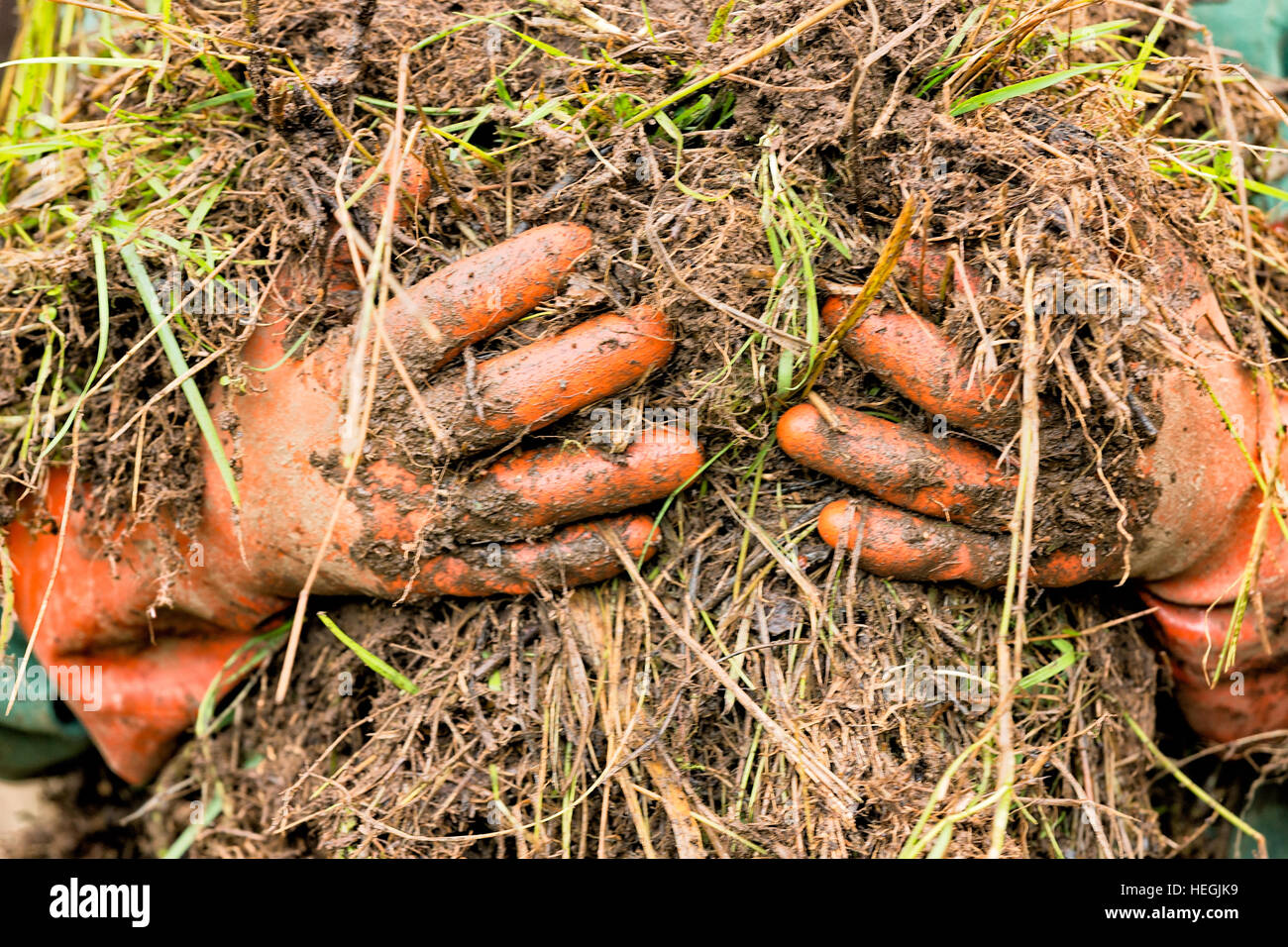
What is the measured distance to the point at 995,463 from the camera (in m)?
1.22

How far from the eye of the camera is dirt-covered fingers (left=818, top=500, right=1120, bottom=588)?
1202 millimetres

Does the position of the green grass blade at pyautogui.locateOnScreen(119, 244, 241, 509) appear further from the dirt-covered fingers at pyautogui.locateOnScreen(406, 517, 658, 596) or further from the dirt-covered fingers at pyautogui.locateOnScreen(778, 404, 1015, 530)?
the dirt-covered fingers at pyautogui.locateOnScreen(778, 404, 1015, 530)

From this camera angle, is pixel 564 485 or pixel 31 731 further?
pixel 31 731

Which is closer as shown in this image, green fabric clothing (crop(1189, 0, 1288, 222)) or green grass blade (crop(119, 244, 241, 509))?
green grass blade (crop(119, 244, 241, 509))

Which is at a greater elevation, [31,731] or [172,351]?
[172,351]

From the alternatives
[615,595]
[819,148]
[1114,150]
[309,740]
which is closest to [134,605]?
[309,740]

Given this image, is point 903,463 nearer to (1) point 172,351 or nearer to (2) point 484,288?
(2) point 484,288

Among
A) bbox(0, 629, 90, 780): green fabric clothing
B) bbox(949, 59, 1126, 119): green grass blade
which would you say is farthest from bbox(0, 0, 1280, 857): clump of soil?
bbox(0, 629, 90, 780): green fabric clothing

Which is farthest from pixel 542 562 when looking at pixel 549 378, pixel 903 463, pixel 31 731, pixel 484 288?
pixel 31 731

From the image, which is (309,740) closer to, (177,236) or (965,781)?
(177,236)

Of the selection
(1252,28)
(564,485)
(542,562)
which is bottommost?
(542,562)

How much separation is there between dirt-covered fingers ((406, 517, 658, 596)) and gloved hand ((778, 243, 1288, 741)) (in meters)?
0.25

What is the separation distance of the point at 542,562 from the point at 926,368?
58cm

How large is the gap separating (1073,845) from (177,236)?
1.57 m
